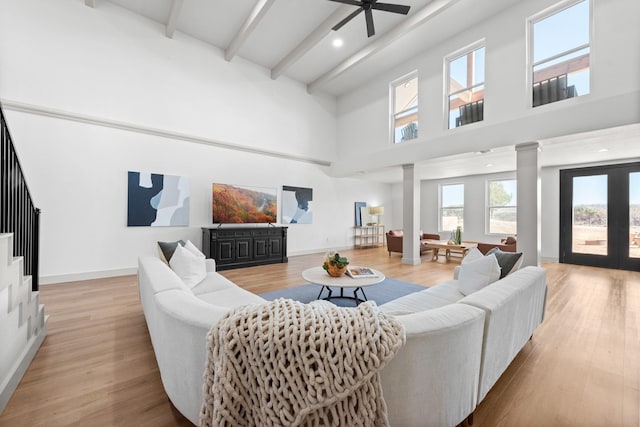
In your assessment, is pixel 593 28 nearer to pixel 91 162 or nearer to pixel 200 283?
pixel 200 283

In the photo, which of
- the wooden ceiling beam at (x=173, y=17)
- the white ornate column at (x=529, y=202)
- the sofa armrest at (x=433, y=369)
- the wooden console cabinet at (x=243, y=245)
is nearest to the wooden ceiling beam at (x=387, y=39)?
the white ornate column at (x=529, y=202)

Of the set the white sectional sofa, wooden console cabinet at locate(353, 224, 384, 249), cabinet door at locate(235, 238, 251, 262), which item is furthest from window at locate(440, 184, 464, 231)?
the white sectional sofa

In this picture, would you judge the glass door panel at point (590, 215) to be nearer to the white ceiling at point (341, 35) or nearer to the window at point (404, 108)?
the white ceiling at point (341, 35)

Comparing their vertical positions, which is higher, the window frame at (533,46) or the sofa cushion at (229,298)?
the window frame at (533,46)

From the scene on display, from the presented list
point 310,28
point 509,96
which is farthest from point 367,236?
point 310,28

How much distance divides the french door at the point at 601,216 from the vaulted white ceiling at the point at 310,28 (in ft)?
13.2

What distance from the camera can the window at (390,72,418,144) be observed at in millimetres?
6285

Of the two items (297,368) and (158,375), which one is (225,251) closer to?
(158,375)

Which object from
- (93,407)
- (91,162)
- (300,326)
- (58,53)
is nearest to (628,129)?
(300,326)

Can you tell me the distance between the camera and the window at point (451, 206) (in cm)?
837

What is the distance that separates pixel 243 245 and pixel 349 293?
9.15 feet

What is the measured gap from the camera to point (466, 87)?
540 centimetres

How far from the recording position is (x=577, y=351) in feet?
7.19

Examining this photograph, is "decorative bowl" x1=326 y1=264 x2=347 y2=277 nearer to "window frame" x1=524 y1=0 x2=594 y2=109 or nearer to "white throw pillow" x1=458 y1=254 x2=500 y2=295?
"white throw pillow" x1=458 y1=254 x2=500 y2=295
